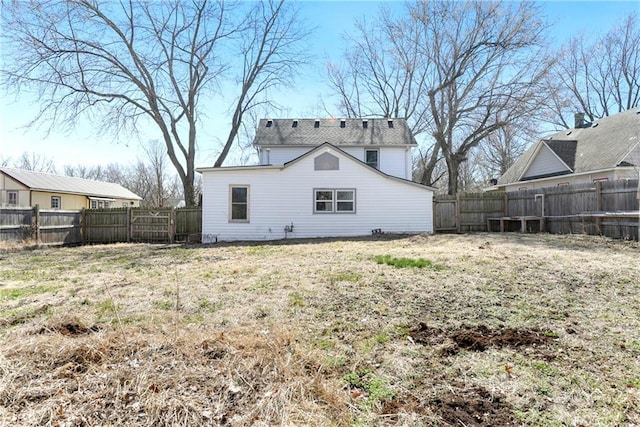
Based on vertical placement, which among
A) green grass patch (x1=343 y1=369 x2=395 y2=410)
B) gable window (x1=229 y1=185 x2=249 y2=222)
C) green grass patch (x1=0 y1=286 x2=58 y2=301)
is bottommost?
green grass patch (x1=343 y1=369 x2=395 y2=410)

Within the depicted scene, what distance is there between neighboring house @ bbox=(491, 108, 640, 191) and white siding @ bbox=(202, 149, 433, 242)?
7764 millimetres

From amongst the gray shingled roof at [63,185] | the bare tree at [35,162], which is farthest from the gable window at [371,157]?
the bare tree at [35,162]

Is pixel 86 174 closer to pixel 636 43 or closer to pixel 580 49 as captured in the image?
pixel 580 49

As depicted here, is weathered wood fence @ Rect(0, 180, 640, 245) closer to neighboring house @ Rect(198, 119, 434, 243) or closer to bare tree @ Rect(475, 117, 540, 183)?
neighboring house @ Rect(198, 119, 434, 243)

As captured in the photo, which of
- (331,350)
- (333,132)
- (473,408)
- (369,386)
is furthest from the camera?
(333,132)

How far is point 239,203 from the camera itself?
1421 centimetres

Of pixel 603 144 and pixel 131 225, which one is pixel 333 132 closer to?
pixel 131 225

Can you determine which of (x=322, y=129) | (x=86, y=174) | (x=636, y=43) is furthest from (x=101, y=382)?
(x=86, y=174)

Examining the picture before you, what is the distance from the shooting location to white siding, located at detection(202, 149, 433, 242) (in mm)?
14125

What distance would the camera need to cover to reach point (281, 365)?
8.80 feet

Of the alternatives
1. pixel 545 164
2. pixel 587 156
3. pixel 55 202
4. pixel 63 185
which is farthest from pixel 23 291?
pixel 63 185

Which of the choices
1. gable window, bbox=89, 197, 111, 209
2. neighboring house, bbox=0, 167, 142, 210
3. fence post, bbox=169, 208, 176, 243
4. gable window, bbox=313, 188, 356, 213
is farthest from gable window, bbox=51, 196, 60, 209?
gable window, bbox=313, 188, 356, 213

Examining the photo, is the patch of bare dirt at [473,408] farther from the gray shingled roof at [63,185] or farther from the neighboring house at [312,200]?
the gray shingled roof at [63,185]

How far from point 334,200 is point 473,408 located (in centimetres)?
1235
